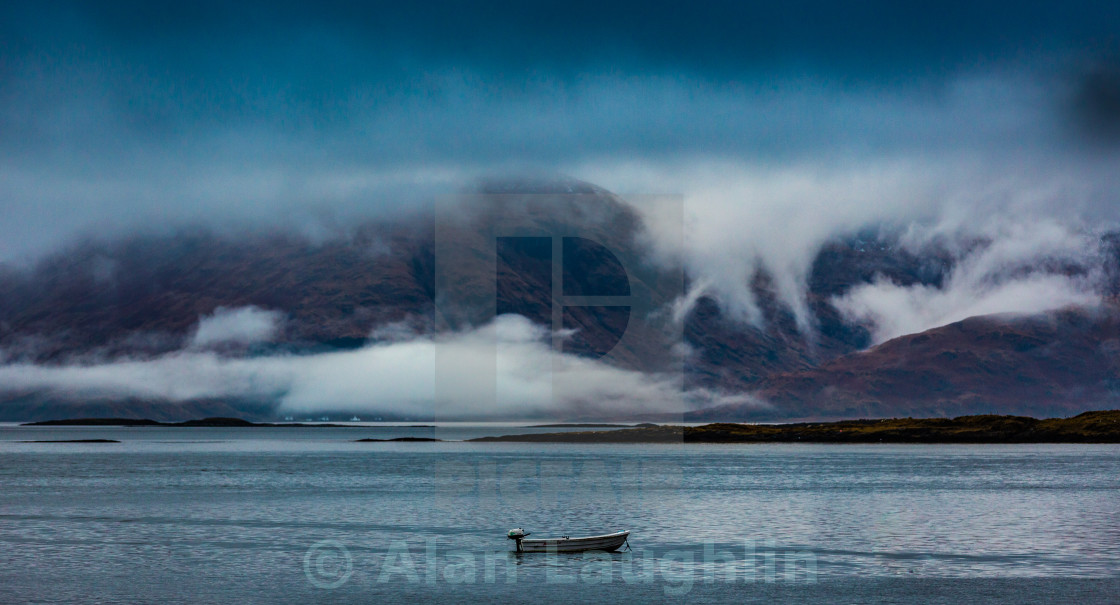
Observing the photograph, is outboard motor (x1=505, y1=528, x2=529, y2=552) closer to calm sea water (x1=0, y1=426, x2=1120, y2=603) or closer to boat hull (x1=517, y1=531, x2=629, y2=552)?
boat hull (x1=517, y1=531, x2=629, y2=552)

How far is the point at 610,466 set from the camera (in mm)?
166625

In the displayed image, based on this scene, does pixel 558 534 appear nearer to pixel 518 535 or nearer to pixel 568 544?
pixel 568 544

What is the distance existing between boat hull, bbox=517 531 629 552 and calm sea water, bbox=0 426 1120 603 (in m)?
1.19

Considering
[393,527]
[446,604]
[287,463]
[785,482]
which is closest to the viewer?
[446,604]

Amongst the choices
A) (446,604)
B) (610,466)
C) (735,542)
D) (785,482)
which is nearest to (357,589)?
(446,604)

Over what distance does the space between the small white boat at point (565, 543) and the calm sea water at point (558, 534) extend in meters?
1.20

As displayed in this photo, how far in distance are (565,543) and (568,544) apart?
19cm

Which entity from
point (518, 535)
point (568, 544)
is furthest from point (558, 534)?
point (518, 535)

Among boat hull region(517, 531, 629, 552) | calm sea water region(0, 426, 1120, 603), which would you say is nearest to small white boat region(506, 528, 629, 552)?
boat hull region(517, 531, 629, 552)

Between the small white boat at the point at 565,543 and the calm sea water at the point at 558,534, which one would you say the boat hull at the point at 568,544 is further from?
the calm sea water at the point at 558,534

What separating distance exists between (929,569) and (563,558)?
19110mm

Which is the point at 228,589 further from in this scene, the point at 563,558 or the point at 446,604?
the point at 563,558

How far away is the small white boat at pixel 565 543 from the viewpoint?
195 ft

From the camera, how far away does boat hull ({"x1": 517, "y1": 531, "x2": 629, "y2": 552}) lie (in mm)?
59562
